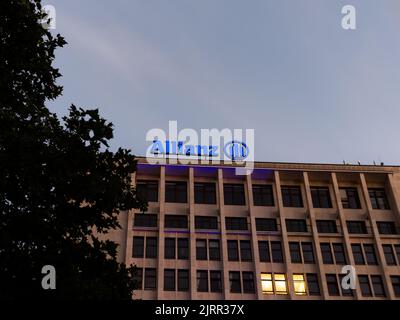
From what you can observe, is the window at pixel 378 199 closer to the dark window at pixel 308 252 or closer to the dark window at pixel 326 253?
the dark window at pixel 326 253

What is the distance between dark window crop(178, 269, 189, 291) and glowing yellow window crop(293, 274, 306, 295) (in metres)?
9.49

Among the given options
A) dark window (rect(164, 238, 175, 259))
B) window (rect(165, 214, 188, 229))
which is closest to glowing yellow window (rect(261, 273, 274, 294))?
dark window (rect(164, 238, 175, 259))

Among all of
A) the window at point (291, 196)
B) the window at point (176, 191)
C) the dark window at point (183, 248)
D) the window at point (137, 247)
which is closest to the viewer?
the window at point (137, 247)

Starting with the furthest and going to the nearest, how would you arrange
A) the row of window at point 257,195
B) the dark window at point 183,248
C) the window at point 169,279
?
the row of window at point 257,195 → the dark window at point 183,248 → the window at point 169,279

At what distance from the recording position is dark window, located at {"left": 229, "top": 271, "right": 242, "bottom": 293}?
38781mm

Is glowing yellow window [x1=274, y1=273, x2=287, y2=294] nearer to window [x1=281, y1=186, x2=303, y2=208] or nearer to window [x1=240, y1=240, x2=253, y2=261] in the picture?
window [x1=240, y1=240, x2=253, y2=261]

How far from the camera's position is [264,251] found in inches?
1620

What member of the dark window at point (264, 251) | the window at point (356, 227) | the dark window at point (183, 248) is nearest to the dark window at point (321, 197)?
the window at point (356, 227)

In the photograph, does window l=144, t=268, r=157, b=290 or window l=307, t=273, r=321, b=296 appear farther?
window l=307, t=273, r=321, b=296

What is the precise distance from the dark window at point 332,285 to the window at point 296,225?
16.3 feet

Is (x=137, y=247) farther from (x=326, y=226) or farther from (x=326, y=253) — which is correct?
(x=326, y=226)

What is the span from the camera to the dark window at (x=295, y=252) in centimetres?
4100

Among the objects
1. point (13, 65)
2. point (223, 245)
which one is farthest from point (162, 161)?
point (13, 65)

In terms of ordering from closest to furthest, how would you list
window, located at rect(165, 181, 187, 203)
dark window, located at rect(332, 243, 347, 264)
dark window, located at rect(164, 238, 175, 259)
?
1. dark window, located at rect(164, 238, 175, 259)
2. dark window, located at rect(332, 243, 347, 264)
3. window, located at rect(165, 181, 187, 203)
